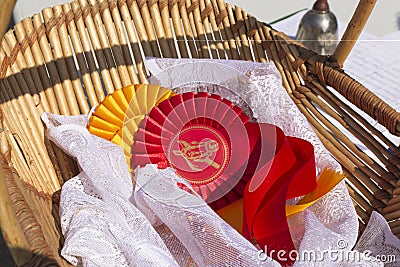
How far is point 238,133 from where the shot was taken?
68 cm

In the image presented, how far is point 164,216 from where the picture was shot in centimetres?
58

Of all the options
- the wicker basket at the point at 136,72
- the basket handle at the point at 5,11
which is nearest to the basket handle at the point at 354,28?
the wicker basket at the point at 136,72

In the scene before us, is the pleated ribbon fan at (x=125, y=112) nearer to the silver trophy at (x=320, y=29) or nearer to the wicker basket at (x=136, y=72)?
the wicker basket at (x=136, y=72)

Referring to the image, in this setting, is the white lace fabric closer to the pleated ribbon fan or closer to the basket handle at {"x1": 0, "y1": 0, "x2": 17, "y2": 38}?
the pleated ribbon fan

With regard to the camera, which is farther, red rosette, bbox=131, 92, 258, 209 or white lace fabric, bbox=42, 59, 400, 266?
red rosette, bbox=131, 92, 258, 209

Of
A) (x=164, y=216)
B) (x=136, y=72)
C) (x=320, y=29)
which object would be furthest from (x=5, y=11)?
(x=320, y=29)

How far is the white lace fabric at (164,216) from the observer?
1.70 ft

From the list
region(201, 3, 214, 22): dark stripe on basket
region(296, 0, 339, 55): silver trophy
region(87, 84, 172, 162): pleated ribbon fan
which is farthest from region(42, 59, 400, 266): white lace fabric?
region(296, 0, 339, 55): silver trophy

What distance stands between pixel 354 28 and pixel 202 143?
0.88ft

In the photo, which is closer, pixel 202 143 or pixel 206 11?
pixel 202 143

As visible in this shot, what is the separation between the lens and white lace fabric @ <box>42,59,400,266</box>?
20.4 inches

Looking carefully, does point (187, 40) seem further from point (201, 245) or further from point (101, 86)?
point (201, 245)

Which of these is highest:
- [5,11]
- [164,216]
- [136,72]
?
[5,11]

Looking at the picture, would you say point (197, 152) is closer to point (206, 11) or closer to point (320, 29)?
point (206, 11)
